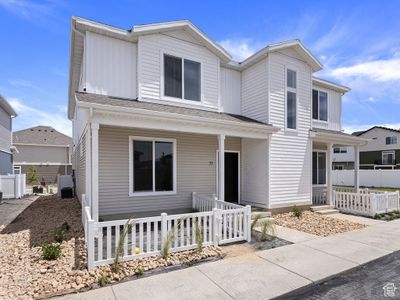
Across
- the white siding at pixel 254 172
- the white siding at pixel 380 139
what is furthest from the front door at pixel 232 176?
the white siding at pixel 380 139

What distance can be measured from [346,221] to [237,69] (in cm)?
769

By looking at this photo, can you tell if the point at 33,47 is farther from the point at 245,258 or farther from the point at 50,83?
the point at 245,258

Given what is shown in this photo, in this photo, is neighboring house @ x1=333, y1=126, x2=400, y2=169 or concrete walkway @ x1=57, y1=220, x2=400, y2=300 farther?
neighboring house @ x1=333, y1=126, x2=400, y2=169

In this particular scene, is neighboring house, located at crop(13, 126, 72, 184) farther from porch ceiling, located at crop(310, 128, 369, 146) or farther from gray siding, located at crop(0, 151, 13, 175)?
porch ceiling, located at crop(310, 128, 369, 146)

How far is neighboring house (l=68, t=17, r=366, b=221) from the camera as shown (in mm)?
8125

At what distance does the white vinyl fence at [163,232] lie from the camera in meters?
4.84

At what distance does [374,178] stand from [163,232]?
2949 centimetres

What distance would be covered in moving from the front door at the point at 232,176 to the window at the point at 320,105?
5.13 metres

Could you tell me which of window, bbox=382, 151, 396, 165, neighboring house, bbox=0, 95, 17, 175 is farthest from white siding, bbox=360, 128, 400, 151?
neighboring house, bbox=0, 95, 17, 175

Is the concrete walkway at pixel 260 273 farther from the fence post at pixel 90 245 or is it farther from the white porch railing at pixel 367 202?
the white porch railing at pixel 367 202

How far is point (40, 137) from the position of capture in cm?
3400

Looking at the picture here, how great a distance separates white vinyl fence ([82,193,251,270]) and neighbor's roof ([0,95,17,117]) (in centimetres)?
1482

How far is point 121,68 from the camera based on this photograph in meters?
8.66

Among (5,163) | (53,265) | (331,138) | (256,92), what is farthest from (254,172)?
(5,163)
